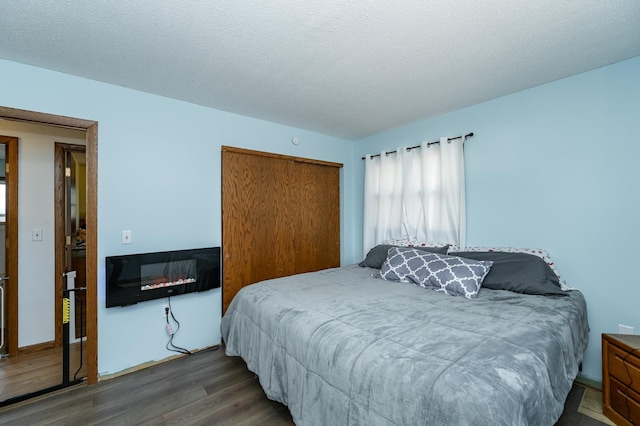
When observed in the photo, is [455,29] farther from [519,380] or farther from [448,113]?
[519,380]

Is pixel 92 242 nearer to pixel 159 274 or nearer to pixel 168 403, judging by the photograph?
Result: pixel 159 274

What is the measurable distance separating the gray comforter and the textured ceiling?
5.58 feet

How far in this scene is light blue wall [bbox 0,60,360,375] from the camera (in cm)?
212

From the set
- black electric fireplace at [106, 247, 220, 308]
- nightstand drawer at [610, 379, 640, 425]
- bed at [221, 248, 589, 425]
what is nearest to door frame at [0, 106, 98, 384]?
black electric fireplace at [106, 247, 220, 308]

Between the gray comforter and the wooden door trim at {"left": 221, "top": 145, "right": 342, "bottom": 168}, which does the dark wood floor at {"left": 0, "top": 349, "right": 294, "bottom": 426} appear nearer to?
the gray comforter

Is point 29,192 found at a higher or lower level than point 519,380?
higher

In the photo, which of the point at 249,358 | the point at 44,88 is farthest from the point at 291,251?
the point at 44,88

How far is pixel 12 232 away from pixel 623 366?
4.91 metres

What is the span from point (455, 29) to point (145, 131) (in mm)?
2530

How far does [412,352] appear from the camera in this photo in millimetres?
1178

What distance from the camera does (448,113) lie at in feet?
9.70

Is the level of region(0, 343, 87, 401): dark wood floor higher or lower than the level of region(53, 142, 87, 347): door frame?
lower

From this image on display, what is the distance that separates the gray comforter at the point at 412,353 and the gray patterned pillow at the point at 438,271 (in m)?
0.10

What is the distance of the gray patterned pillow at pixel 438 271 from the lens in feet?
6.76
